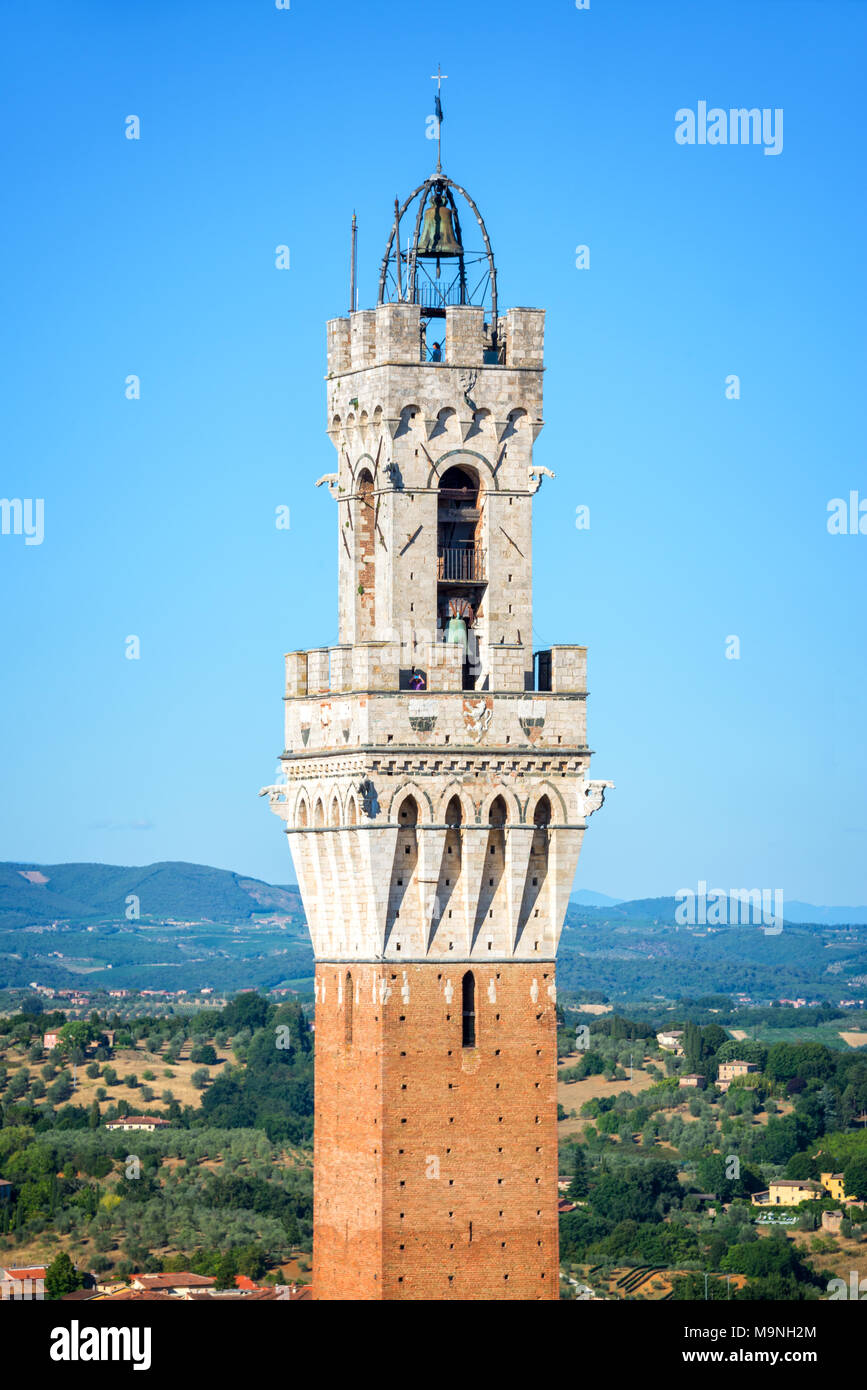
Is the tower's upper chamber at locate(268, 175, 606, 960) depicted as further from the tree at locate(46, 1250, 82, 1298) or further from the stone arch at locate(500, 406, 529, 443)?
the tree at locate(46, 1250, 82, 1298)

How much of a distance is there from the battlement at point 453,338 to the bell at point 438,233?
1.99m

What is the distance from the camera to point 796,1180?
197125mm

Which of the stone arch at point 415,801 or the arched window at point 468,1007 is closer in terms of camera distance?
the stone arch at point 415,801

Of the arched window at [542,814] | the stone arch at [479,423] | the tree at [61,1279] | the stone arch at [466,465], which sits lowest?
the tree at [61,1279]

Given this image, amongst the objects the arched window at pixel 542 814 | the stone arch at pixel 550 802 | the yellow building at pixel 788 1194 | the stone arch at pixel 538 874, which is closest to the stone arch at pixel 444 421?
the stone arch at pixel 550 802

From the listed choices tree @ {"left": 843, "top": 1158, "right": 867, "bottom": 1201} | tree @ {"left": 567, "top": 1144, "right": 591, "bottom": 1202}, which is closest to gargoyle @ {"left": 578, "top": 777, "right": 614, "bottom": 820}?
tree @ {"left": 567, "top": 1144, "right": 591, "bottom": 1202}

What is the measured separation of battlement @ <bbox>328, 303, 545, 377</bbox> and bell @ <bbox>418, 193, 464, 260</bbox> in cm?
199

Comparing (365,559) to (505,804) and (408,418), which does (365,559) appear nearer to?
(408,418)

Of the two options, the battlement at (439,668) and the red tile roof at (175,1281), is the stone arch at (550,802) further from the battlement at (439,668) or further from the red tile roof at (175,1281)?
the red tile roof at (175,1281)

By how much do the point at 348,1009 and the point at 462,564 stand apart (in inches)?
373

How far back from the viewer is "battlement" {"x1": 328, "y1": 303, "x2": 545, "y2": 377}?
5406cm

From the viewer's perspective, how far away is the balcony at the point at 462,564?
5481cm
